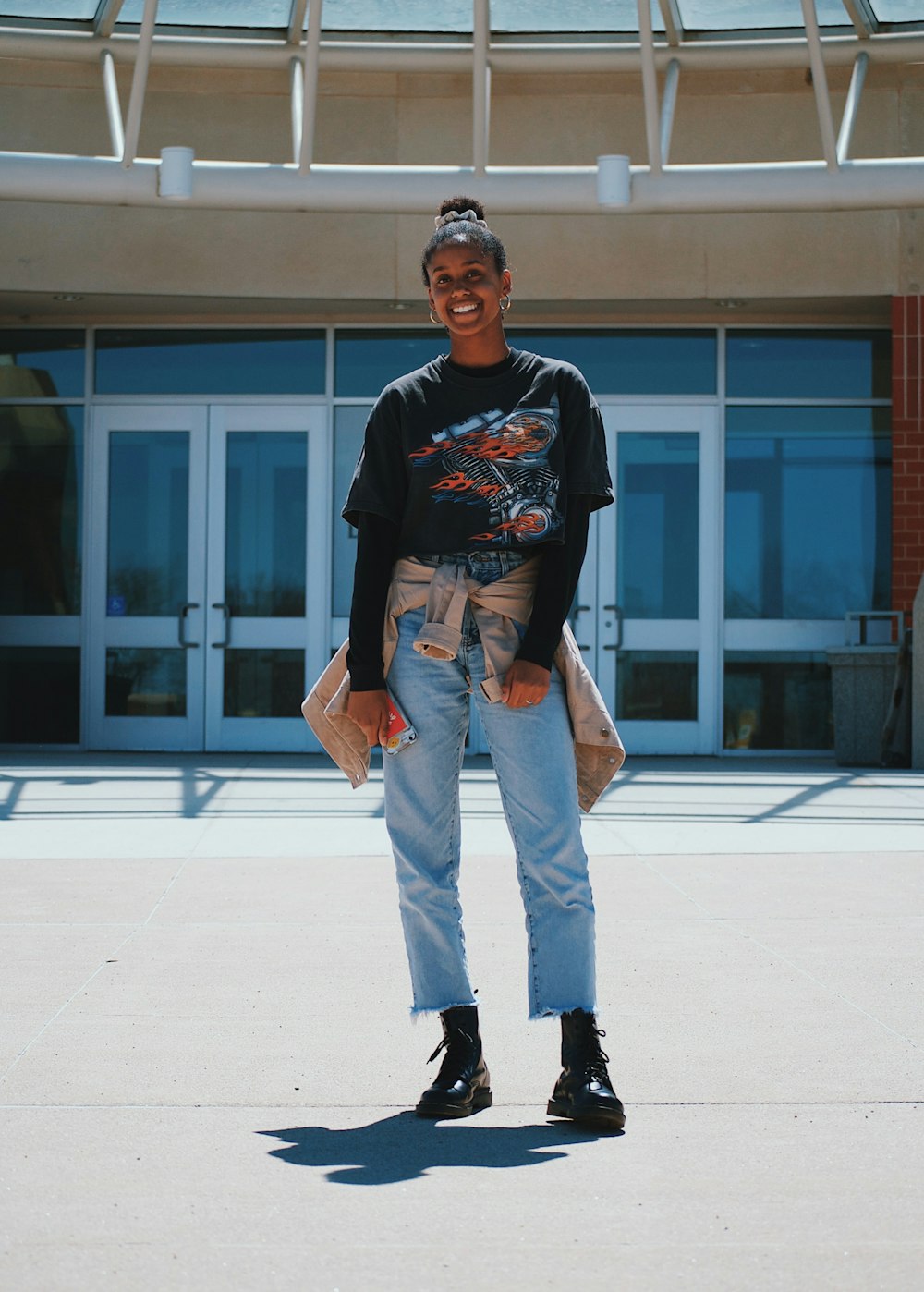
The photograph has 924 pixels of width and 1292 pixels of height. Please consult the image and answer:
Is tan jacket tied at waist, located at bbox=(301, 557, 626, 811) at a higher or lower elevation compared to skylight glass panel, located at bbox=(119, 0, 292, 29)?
lower

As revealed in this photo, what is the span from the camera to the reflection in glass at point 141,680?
532 inches

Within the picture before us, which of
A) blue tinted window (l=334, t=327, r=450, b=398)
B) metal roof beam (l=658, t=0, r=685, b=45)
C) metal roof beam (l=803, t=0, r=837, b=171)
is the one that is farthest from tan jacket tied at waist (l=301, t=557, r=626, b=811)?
blue tinted window (l=334, t=327, r=450, b=398)

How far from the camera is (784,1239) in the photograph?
2.51 m

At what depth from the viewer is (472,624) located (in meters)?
3.36

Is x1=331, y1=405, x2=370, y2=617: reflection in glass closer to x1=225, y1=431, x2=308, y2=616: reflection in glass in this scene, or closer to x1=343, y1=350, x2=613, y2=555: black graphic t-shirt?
x1=225, y1=431, x2=308, y2=616: reflection in glass

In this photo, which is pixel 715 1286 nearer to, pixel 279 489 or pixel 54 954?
pixel 54 954

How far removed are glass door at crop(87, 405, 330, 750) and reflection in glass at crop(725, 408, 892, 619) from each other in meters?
3.46

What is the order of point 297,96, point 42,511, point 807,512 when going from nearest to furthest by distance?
point 297,96, point 807,512, point 42,511

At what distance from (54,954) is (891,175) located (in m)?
7.88

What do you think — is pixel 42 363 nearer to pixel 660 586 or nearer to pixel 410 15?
pixel 410 15

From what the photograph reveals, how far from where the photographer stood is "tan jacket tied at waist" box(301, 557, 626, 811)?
3.30 m

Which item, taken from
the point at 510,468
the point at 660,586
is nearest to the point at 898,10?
the point at 660,586

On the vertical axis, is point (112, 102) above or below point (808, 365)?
above

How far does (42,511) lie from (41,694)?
1525 mm
